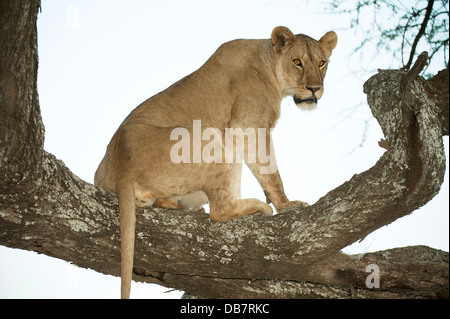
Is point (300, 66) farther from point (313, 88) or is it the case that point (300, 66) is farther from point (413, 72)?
point (413, 72)

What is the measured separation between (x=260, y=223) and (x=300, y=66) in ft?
7.71

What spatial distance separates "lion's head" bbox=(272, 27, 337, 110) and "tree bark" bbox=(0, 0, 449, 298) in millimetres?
1387

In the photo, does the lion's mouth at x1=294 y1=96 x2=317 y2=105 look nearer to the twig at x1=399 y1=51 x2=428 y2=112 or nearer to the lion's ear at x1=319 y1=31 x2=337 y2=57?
the lion's ear at x1=319 y1=31 x2=337 y2=57

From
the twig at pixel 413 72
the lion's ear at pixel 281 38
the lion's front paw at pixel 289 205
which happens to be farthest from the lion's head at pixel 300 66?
the twig at pixel 413 72

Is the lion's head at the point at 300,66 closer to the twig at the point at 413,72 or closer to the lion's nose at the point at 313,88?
the lion's nose at the point at 313,88

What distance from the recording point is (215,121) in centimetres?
518

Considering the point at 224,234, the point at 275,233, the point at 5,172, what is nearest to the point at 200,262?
the point at 224,234

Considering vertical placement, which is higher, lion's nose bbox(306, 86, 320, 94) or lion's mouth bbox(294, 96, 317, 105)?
lion's nose bbox(306, 86, 320, 94)

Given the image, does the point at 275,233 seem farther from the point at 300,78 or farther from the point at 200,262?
the point at 300,78

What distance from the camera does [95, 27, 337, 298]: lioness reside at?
4242 millimetres

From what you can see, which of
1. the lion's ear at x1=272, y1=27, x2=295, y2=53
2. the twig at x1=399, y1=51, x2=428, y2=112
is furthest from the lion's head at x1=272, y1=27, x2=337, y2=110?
the twig at x1=399, y1=51, x2=428, y2=112

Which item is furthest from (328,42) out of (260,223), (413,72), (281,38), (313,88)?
(260,223)

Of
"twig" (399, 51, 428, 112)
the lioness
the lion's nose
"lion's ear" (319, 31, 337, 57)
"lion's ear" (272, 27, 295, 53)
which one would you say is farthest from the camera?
"lion's ear" (319, 31, 337, 57)
